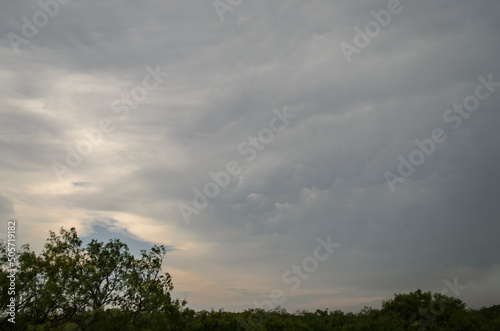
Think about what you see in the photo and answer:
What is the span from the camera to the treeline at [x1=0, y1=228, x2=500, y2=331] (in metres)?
29.0

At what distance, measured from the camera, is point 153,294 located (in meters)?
33.6

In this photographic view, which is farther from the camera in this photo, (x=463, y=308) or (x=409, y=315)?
(x=409, y=315)

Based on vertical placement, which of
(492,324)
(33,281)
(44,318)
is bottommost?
(492,324)

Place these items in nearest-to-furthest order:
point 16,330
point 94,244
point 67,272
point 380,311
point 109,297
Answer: point 16,330
point 67,272
point 109,297
point 94,244
point 380,311

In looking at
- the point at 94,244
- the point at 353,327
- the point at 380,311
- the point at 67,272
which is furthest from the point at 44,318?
the point at 380,311

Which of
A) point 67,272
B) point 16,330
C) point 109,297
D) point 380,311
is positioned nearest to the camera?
point 16,330

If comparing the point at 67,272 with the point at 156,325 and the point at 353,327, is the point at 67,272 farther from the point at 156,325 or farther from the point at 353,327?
the point at 353,327

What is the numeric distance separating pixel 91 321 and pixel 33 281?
632 centimetres

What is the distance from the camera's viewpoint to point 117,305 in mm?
36156

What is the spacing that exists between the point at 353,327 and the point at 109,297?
24.6 meters

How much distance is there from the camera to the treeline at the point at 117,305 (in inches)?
1141

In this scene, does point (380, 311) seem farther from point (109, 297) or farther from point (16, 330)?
point (16, 330)

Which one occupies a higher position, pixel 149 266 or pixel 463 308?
pixel 149 266

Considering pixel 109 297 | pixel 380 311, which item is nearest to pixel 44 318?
pixel 109 297
